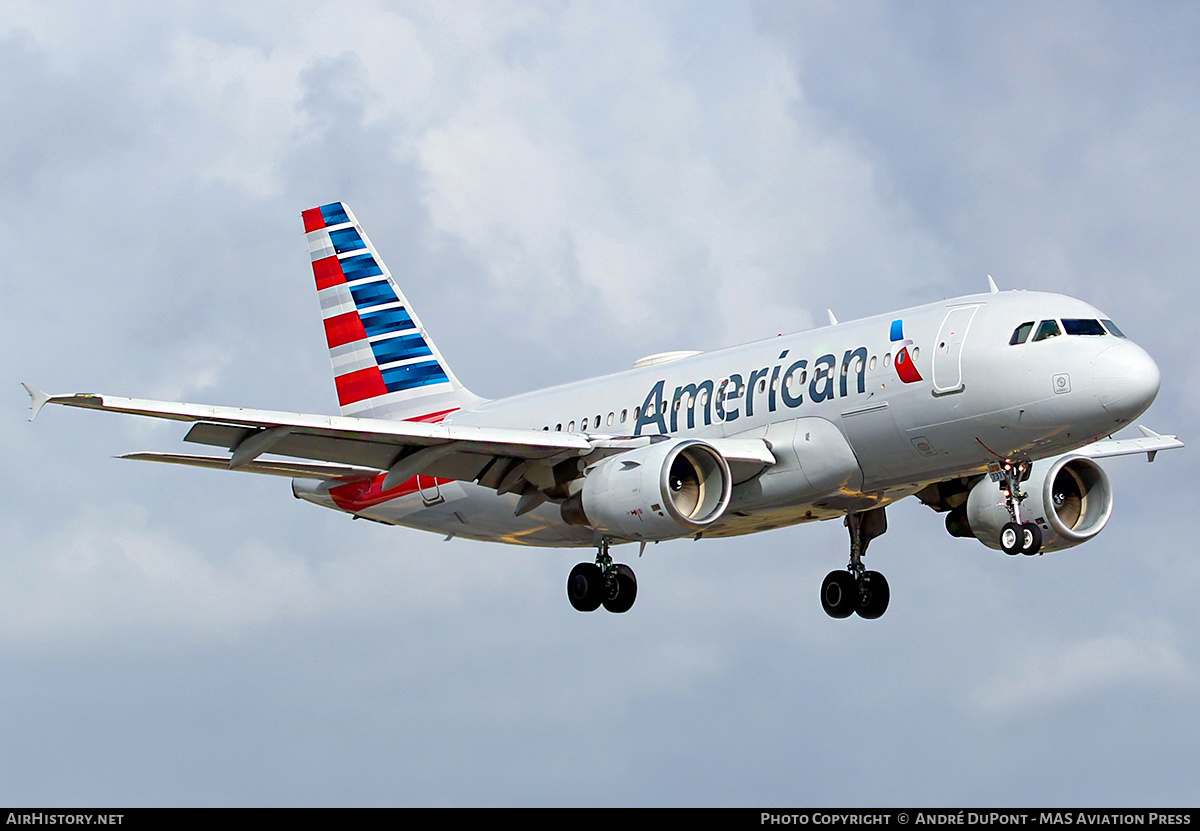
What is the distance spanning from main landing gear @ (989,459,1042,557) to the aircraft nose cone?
2.59 meters

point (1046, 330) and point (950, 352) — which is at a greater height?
point (1046, 330)

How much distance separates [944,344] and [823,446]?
318cm

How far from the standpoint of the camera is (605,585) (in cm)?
3753

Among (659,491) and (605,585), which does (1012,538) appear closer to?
(659,491)

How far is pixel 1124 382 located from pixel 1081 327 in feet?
4.84

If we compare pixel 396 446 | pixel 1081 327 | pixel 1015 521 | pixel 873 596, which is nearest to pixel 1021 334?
pixel 1081 327

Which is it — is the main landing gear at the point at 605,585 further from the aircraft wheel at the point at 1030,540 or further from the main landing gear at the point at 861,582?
the aircraft wheel at the point at 1030,540

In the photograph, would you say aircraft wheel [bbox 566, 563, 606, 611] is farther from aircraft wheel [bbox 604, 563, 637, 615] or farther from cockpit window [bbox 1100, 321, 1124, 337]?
cockpit window [bbox 1100, 321, 1124, 337]

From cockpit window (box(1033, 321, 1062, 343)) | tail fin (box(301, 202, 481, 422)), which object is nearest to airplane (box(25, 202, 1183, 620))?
cockpit window (box(1033, 321, 1062, 343))

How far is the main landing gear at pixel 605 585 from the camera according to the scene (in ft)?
123

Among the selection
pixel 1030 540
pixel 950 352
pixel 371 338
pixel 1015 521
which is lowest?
pixel 1030 540

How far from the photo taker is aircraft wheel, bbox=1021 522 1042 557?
33.0 m

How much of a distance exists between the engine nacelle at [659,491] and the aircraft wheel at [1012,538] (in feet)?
17.6
